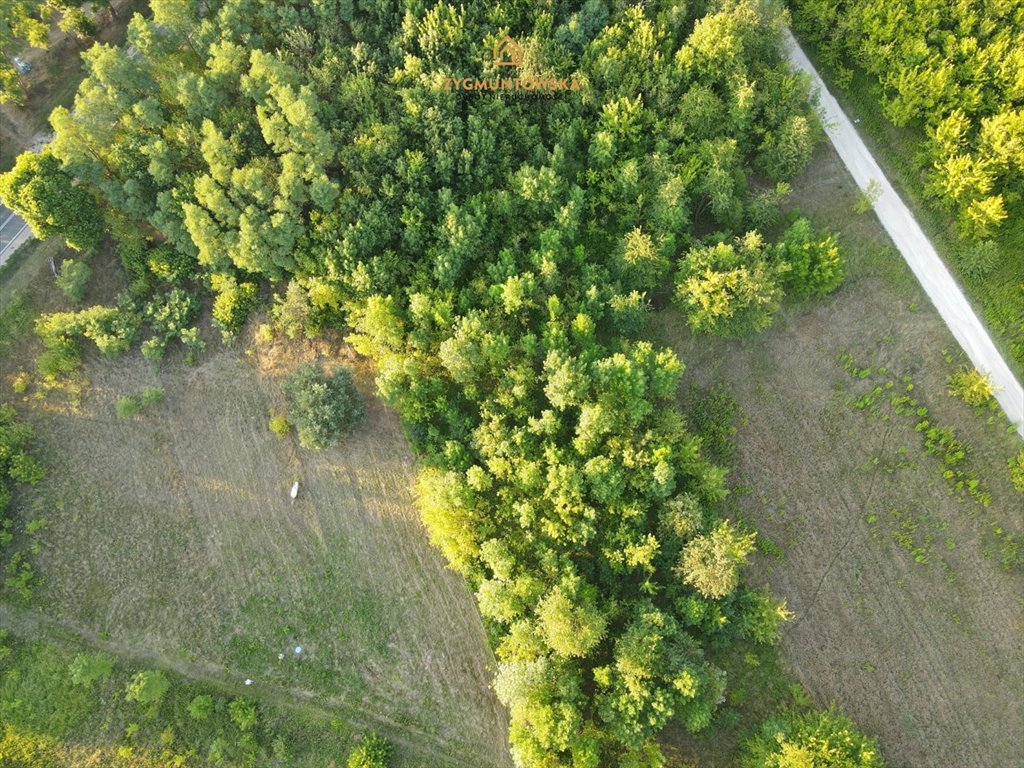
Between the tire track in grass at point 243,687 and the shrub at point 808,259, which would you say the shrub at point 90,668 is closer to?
the tire track in grass at point 243,687

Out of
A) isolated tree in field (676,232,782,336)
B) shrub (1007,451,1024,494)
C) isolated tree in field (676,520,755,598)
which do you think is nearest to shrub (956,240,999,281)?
shrub (1007,451,1024,494)

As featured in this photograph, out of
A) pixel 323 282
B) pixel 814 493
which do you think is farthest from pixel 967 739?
pixel 323 282

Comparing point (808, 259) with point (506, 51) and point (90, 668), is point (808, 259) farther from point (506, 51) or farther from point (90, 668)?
point (90, 668)

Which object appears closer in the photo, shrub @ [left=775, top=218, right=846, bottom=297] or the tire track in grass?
the tire track in grass

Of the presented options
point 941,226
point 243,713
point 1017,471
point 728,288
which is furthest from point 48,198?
point 1017,471

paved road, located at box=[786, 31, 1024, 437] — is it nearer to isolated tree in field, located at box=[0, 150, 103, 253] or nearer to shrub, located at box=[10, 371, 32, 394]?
isolated tree in field, located at box=[0, 150, 103, 253]

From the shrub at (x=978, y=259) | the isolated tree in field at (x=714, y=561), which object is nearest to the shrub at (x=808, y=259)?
the shrub at (x=978, y=259)

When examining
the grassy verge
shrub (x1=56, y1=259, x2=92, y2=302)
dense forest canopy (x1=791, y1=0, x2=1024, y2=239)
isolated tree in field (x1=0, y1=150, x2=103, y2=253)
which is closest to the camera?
isolated tree in field (x1=0, y1=150, x2=103, y2=253)
